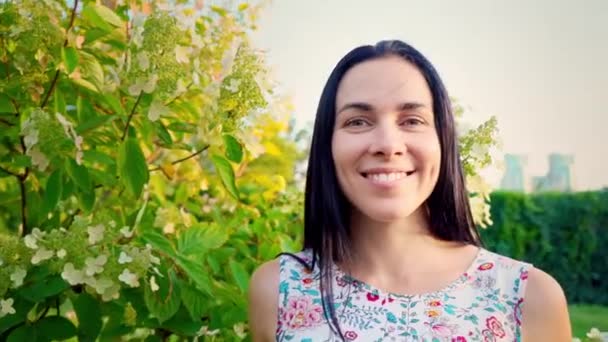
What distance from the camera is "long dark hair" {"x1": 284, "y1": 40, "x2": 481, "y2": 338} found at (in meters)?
1.32

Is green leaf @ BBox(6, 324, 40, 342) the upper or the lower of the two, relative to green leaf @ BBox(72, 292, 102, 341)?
lower

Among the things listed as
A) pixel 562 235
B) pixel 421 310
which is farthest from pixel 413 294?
pixel 562 235

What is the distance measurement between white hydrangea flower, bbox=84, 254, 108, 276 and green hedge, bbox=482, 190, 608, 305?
7.30 m

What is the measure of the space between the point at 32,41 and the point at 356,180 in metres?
0.71

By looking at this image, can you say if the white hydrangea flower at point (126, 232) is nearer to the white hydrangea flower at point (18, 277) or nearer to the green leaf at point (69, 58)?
the white hydrangea flower at point (18, 277)

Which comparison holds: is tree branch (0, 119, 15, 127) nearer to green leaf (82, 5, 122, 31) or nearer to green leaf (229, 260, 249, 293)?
green leaf (82, 5, 122, 31)

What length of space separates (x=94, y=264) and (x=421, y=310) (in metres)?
0.55

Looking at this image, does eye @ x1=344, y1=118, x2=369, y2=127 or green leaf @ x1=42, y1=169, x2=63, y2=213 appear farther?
green leaf @ x1=42, y1=169, x2=63, y2=213

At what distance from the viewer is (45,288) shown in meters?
1.41

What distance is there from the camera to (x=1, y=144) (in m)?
1.75

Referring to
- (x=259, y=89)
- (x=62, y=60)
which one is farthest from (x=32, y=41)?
(x=259, y=89)

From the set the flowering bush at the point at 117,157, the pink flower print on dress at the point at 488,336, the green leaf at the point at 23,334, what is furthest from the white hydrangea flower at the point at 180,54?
the pink flower print on dress at the point at 488,336

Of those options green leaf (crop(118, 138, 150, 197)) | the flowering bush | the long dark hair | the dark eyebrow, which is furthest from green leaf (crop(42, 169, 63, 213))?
the dark eyebrow

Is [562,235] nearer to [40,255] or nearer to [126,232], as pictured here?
[126,232]
